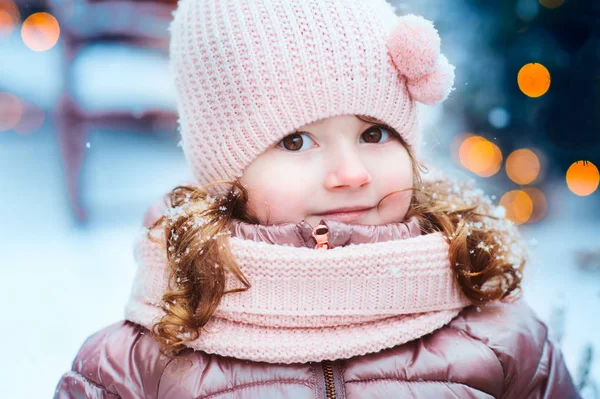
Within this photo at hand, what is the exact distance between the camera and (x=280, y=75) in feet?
2.65

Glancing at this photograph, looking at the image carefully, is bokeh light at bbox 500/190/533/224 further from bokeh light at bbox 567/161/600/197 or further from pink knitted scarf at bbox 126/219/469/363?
pink knitted scarf at bbox 126/219/469/363

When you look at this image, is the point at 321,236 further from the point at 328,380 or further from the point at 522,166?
the point at 522,166

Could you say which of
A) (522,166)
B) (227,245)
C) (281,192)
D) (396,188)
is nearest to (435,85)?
(396,188)

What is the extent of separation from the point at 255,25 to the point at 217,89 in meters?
0.12

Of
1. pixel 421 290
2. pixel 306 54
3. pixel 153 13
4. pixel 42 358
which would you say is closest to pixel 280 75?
pixel 306 54

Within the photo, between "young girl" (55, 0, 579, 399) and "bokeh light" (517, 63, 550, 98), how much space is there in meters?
0.72

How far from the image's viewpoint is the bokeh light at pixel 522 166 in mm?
1719

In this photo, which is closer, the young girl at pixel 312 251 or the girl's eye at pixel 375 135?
the young girl at pixel 312 251

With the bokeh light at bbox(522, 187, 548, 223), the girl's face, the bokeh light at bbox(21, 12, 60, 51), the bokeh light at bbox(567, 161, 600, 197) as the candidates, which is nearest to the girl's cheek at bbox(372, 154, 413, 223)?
the girl's face

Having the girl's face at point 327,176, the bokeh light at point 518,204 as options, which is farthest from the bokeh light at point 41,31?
the bokeh light at point 518,204

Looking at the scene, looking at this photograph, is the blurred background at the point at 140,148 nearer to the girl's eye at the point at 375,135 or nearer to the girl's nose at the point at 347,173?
the girl's eye at the point at 375,135

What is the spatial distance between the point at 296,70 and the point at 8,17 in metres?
1.61

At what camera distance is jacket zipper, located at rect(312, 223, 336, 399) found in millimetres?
741

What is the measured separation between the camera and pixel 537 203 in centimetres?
189
